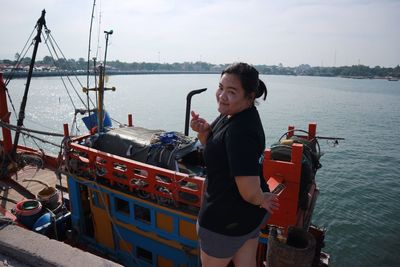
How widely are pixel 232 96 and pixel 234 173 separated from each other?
0.56 meters

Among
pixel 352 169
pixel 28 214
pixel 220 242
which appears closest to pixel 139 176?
pixel 220 242

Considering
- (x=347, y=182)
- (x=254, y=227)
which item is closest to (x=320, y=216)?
(x=347, y=182)

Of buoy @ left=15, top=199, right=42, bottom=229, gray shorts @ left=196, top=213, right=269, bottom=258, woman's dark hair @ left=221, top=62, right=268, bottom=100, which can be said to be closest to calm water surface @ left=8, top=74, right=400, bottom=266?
A: buoy @ left=15, top=199, right=42, bottom=229

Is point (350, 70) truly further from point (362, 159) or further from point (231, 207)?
point (231, 207)

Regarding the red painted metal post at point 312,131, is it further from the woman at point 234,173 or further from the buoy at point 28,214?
the buoy at point 28,214

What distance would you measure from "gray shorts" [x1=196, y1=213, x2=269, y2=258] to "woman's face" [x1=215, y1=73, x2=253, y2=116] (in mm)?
953

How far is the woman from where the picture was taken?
1871mm

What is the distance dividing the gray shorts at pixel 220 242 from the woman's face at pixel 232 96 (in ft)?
3.13

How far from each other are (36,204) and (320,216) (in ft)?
40.3

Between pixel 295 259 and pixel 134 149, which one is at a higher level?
pixel 134 149

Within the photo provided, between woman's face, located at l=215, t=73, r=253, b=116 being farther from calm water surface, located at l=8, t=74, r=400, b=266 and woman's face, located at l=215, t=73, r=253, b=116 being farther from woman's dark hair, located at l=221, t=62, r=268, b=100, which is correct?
calm water surface, located at l=8, t=74, r=400, b=266

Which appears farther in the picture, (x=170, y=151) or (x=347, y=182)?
(x=347, y=182)

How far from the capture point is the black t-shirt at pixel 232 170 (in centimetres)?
185

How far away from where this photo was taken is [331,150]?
23531 mm
